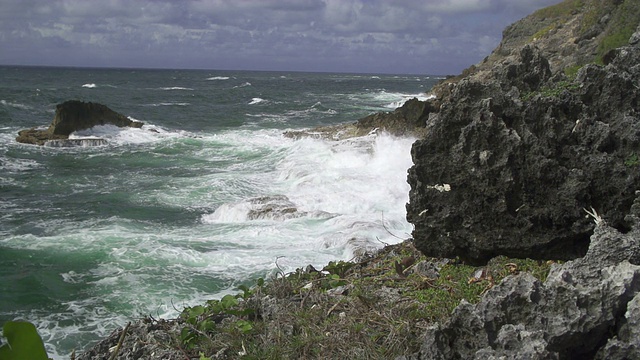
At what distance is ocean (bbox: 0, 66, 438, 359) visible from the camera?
390 inches

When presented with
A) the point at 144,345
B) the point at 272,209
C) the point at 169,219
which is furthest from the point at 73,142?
the point at 144,345

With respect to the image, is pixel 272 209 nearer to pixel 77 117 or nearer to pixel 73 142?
pixel 73 142

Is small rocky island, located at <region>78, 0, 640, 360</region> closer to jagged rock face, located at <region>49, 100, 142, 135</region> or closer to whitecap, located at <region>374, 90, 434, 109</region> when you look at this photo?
jagged rock face, located at <region>49, 100, 142, 135</region>

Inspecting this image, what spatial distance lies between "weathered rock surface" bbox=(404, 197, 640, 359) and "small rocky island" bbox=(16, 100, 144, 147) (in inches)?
1116

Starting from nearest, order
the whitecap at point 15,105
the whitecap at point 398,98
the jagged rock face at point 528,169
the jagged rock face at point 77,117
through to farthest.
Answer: the jagged rock face at point 528,169 < the jagged rock face at point 77,117 < the whitecap at point 15,105 < the whitecap at point 398,98

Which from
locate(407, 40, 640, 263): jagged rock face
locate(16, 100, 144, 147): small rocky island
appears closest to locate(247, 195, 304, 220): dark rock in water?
locate(407, 40, 640, 263): jagged rock face

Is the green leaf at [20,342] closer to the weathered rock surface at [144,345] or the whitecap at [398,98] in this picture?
the weathered rock surface at [144,345]

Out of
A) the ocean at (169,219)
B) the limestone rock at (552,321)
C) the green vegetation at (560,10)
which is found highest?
the green vegetation at (560,10)

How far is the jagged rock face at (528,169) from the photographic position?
5.31 m

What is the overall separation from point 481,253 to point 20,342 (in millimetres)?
4885

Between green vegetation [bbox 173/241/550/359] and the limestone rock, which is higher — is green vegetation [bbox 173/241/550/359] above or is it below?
below

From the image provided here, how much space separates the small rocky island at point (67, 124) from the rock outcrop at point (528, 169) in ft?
85.9

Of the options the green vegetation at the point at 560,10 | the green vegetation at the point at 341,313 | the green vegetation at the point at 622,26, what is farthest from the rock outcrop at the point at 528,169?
the green vegetation at the point at 560,10

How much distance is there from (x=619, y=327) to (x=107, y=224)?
13406 mm
